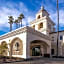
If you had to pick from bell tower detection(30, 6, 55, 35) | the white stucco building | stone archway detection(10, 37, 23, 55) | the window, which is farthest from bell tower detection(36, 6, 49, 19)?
stone archway detection(10, 37, 23, 55)

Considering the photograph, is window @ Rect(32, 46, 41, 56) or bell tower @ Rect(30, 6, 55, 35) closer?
window @ Rect(32, 46, 41, 56)

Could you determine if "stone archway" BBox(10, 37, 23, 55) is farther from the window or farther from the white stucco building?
the window

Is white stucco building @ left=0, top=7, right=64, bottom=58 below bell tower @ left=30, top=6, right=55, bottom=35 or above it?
below

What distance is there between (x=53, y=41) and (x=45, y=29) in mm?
5208

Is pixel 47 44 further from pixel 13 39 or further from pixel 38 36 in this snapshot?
pixel 13 39

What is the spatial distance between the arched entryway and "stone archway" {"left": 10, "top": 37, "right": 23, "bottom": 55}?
6135 millimetres

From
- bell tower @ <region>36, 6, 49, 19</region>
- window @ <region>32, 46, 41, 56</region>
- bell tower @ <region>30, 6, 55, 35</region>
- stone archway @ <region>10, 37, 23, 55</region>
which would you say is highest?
bell tower @ <region>36, 6, 49, 19</region>

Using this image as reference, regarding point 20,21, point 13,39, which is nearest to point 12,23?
point 20,21

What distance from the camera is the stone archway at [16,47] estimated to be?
22.2 metres

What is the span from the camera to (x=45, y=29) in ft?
120

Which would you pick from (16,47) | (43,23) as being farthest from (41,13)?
(16,47)

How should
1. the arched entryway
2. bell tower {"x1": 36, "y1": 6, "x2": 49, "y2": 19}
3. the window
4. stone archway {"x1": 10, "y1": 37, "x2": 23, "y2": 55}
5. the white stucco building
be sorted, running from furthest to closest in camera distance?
1. bell tower {"x1": 36, "y1": 6, "x2": 49, "y2": 19}
2. the window
3. the arched entryway
4. stone archway {"x1": 10, "y1": 37, "x2": 23, "y2": 55}
5. the white stucco building

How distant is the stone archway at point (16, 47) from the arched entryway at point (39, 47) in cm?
613

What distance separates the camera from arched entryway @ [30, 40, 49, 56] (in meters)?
30.1
